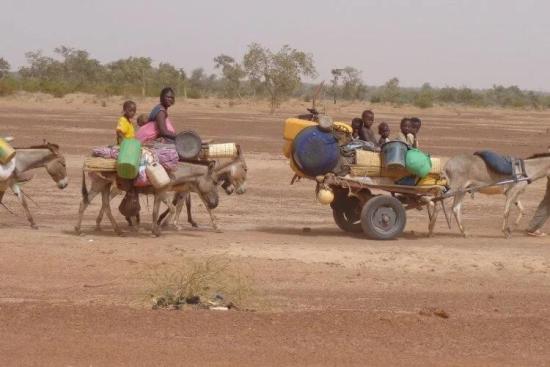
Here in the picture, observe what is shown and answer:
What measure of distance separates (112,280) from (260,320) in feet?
9.23

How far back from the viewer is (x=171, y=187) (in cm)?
1495

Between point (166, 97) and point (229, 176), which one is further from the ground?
point (166, 97)

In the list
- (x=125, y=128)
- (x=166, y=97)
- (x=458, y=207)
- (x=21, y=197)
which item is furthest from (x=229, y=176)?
(x=458, y=207)

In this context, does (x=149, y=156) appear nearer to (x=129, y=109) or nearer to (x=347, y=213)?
(x=129, y=109)

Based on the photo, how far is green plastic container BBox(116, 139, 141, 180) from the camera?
1399cm

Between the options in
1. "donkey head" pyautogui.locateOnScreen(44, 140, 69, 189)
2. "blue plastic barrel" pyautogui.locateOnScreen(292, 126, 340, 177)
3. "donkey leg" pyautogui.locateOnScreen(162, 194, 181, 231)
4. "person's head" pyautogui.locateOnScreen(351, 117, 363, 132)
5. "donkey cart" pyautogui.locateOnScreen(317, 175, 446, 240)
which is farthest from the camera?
"person's head" pyautogui.locateOnScreen(351, 117, 363, 132)

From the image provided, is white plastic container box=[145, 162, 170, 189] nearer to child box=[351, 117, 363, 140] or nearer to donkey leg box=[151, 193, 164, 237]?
donkey leg box=[151, 193, 164, 237]

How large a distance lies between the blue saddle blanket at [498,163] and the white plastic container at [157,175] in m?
4.91

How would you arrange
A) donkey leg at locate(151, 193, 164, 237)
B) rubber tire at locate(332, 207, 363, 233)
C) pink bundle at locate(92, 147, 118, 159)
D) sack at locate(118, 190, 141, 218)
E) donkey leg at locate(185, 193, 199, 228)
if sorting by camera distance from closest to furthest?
pink bundle at locate(92, 147, 118, 159) → donkey leg at locate(151, 193, 164, 237) → sack at locate(118, 190, 141, 218) → rubber tire at locate(332, 207, 363, 233) → donkey leg at locate(185, 193, 199, 228)

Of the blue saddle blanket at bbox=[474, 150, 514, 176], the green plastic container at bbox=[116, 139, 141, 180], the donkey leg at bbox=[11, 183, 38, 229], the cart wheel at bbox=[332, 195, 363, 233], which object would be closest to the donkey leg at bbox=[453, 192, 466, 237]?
the blue saddle blanket at bbox=[474, 150, 514, 176]

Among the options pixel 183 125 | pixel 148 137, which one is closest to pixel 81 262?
pixel 148 137

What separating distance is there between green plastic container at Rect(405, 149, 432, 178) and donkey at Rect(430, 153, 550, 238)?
98 centimetres

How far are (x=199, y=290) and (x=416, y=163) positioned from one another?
517 cm

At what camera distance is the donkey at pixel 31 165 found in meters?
15.2
